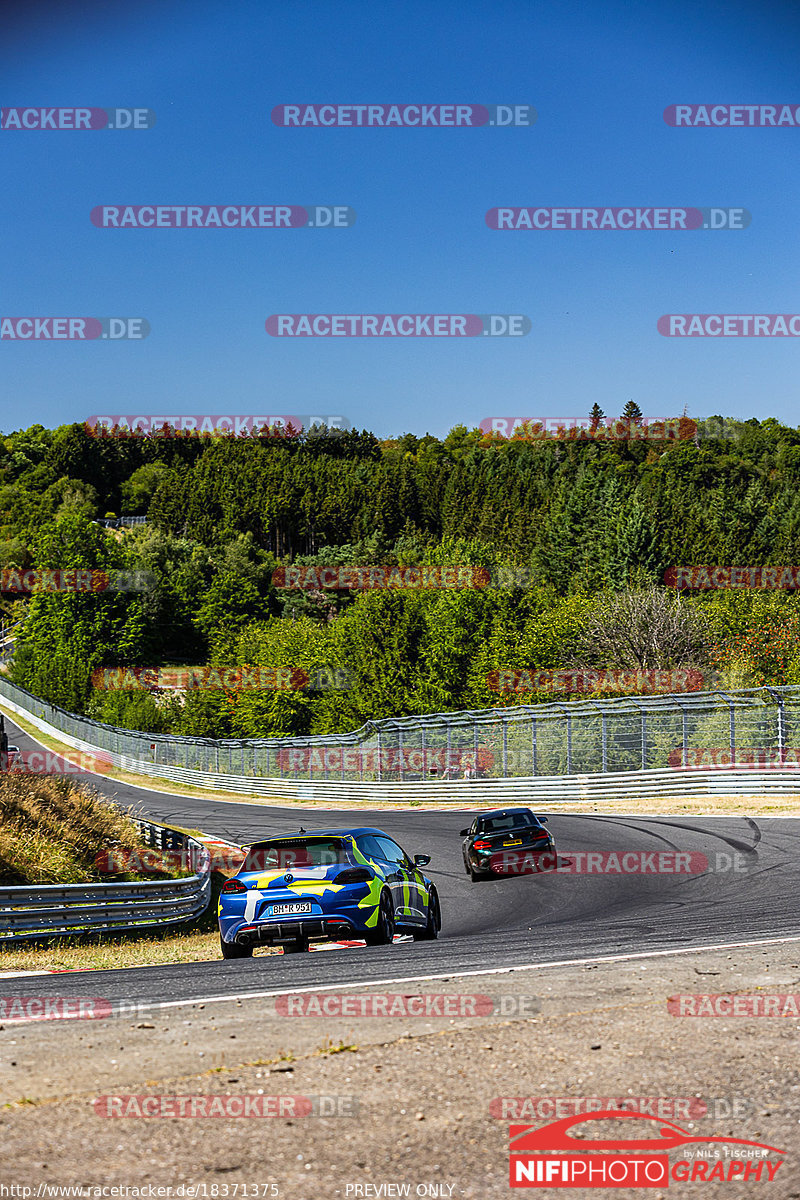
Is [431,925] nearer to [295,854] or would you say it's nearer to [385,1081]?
[295,854]

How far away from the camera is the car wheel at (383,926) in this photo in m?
11.0

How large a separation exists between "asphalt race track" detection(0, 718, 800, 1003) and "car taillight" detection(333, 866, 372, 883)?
2.64 ft

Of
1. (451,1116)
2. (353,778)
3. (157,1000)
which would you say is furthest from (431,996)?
(353,778)

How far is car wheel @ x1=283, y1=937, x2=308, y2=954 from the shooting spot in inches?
433

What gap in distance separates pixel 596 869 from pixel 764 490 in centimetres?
11763

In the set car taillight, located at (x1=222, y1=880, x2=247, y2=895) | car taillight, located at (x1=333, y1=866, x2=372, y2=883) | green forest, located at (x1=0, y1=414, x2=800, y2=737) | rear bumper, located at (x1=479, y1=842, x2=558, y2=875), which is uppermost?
green forest, located at (x1=0, y1=414, x2=800, y2=737)

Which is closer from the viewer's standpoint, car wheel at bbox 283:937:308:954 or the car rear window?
car wheel at bbox 283:937:308:954

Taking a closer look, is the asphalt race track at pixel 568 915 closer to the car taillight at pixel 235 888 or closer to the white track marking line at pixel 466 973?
the white track marking line at pixel 466 973

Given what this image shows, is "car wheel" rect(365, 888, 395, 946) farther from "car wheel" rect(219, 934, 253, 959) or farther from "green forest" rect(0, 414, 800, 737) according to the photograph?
"green forest" rect(0, 414, 800, 737)

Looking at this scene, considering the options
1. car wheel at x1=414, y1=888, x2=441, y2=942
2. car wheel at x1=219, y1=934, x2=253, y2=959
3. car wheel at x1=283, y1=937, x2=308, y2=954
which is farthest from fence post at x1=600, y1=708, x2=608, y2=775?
car wheel at x1=219, y1=934, x2=253, y2=959

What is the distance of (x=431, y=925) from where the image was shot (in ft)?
42.1

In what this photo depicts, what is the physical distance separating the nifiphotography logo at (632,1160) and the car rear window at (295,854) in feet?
21.6

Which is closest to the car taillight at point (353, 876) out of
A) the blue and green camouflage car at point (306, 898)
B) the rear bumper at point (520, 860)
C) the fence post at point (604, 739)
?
the blue and green camouflage car at point (306, 898)

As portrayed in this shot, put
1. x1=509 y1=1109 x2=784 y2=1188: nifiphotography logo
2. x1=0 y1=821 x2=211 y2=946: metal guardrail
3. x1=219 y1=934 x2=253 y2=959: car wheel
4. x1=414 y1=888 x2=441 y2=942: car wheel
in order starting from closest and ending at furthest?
x1=509 y1=1109 x2=784 y2=1188: nifiphotography logo
x1=219 y1=934 x2=253 y2=959: car wheel
x1=414 y1=888 x2=441 y2=942: car wheel
x1=0 y1=821 x2=211 y2=946: metal guardrail
